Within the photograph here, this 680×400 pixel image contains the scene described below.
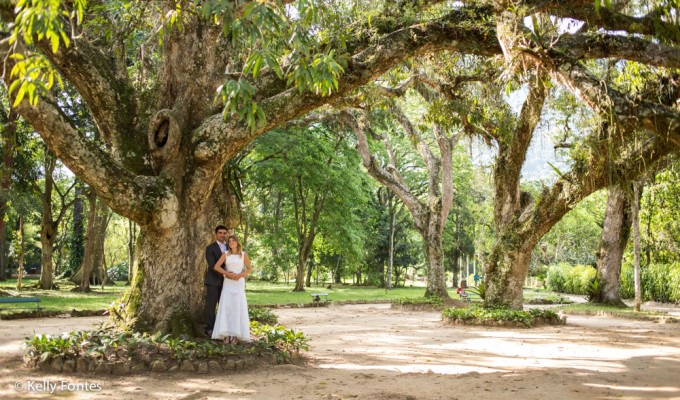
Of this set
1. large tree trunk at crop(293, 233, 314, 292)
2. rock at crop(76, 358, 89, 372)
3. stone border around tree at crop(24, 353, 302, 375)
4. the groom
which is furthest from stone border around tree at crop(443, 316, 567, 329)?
large tree trunk at crop(293, 233, 314, 292)

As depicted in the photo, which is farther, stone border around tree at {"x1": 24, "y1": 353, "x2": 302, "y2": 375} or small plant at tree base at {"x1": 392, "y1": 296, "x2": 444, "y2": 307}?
small plant at tree base at {"x1": 392, "y1": 296, "x2": 444, "y2": 307}

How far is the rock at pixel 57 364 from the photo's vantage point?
6426 mm

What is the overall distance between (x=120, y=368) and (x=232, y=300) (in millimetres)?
1712

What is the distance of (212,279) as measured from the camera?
7.81 m

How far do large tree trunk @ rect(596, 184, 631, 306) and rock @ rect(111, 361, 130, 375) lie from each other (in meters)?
17.3

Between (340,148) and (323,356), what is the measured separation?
67.1 ft

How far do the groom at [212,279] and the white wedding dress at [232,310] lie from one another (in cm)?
16

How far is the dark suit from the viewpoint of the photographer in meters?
7.77

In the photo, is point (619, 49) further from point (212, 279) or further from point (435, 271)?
point (435, 271)

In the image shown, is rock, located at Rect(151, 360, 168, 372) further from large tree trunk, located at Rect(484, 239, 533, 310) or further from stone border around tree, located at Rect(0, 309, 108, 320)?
large tree trunk, located at Rect(484, 239, 533, 310)

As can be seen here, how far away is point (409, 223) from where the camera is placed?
42.6 m

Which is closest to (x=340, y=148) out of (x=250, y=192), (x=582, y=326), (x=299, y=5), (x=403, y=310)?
(x=250, y=192)

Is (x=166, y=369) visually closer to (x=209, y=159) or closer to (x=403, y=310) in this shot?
(x=209, y=159)

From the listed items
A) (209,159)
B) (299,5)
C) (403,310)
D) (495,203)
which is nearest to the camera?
(299,5)
